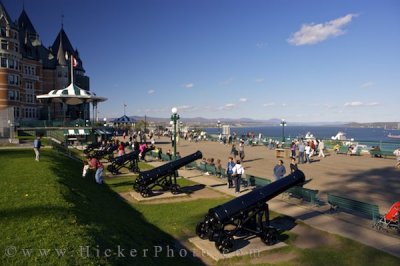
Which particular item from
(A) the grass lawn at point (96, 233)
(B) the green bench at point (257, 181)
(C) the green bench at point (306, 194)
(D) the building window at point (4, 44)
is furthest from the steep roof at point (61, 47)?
(C) the green bench at point (306, 194)

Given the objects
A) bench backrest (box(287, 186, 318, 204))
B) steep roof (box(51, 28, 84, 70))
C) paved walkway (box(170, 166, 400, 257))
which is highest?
steep roof (box(51, 28, 84, 70))

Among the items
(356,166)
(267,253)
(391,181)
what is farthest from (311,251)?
(356,166)

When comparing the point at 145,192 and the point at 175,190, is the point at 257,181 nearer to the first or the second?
the point at 175,190

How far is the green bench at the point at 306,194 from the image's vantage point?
13320 millimetres

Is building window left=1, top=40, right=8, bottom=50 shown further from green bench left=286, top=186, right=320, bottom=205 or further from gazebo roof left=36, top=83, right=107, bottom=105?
→ green bench left=286, top=186, right=320, bottom=205

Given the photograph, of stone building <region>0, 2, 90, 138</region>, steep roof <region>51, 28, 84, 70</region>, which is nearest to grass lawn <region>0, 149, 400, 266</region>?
stone building <region>0, 2, 90, 138</region>

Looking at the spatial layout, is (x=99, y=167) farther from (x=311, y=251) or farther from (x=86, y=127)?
(x=86, y=127)

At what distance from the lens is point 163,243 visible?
31.9 ft

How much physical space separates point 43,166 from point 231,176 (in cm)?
898

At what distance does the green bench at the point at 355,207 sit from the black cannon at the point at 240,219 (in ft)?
8.29

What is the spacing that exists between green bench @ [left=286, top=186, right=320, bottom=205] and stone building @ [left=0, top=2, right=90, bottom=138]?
38750 mm

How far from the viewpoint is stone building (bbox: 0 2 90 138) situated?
5100 cm

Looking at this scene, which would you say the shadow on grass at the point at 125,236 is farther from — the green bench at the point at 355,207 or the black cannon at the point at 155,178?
the green bench at the point at 355,207

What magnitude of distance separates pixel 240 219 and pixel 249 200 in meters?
0.58
